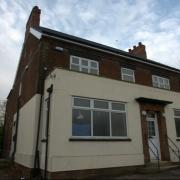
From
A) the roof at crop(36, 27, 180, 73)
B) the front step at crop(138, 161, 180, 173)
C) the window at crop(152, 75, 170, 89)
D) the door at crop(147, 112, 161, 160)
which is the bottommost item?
the front step at crop(138, 161, 180, 173)

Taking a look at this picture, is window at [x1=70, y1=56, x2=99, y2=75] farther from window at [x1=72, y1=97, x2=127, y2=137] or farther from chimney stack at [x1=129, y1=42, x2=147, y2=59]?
chimney stack at [x1=129, y1=42, x2=147, y2=59]

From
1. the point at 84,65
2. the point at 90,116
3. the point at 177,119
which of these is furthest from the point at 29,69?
the point at 177,119

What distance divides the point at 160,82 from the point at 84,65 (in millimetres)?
7058

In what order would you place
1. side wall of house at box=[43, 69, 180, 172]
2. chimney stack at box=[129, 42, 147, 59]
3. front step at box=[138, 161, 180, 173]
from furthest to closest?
chimney stack at box=[129, 42, 147, 59] < front step at box=[138, 161, 180, 173] < side wall of house at box=[43, 69, 180, 172]

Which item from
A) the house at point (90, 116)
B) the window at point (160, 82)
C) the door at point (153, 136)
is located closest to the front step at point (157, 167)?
the house at point (90, 116)

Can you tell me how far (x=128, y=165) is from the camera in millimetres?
10969

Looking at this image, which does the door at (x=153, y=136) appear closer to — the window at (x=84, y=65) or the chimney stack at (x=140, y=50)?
the window at (x=84, y=65)

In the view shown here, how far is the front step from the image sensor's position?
420 inches

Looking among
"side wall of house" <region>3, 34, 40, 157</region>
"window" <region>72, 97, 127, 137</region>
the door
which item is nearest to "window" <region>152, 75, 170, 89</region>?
the door

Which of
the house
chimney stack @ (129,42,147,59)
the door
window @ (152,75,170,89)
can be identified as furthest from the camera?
chimney stack @ (129,42,147,59)

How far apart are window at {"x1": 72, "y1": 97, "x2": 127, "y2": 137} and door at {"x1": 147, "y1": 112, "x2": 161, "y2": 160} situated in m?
2.24

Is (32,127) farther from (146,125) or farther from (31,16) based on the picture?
(31,16)

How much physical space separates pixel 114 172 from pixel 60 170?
2775 mm

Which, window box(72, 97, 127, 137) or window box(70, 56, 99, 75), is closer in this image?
window box(72, 97, 127, 137)
